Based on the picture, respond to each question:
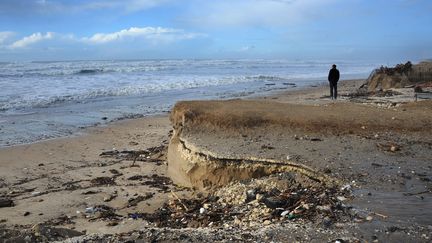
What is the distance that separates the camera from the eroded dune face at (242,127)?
7035mm

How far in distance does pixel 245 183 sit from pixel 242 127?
2154 millimetres

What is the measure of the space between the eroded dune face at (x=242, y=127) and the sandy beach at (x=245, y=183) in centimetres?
3

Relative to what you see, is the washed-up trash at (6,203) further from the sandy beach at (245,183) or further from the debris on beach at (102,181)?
the debris on beach at (102,181)

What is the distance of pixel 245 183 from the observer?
6.56 metres

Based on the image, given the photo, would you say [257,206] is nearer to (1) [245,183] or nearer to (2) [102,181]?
(1) [245,183]

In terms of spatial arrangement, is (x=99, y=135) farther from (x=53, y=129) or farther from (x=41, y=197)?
(x=41, y=197)

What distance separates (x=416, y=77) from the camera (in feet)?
74.3

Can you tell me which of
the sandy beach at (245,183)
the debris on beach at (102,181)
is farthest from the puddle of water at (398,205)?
the debris on beach at (102,181)

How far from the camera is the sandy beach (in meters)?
4.57

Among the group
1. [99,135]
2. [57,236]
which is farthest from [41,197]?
[99,135]

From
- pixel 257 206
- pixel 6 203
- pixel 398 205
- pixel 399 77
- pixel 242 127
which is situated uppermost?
pixel 399 77

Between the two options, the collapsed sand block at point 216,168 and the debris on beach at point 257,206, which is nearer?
the debris on beach at point 257,206

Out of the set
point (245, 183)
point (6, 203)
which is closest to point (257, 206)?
point (245, 183)

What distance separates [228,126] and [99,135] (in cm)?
575
